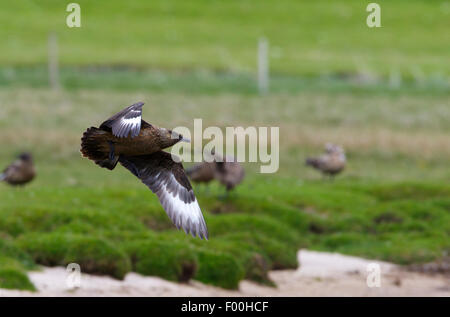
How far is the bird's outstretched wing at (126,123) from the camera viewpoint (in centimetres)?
874

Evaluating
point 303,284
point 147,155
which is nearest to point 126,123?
point 147,155

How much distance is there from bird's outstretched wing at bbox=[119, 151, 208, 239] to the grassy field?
307 cm

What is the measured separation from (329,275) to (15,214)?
16.9 feet

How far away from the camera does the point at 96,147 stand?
923 centimetres

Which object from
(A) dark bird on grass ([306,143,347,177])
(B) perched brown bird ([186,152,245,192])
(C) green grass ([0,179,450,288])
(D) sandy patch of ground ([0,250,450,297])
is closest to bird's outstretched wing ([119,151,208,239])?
(D) sandy patch of ground ([0,250,450,297])

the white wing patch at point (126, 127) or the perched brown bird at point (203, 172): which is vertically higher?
the white wing patch at point (126, 127)

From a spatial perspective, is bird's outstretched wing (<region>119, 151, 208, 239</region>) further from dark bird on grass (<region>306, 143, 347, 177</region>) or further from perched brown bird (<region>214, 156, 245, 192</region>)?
dark bird on grass (<region>306, 143, 347, 177</region>)

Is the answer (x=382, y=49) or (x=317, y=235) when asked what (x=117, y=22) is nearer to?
(x=382, y=49)

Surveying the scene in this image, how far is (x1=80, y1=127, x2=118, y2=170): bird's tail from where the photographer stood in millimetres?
9109

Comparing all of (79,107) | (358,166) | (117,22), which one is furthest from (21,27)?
(358,166)

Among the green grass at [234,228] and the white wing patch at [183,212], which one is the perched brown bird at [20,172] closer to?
the green grass at [234,228]

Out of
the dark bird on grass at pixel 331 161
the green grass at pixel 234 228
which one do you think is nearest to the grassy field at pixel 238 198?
the green grass at pixel 234 228

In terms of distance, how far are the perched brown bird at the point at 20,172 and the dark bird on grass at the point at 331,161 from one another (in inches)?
255

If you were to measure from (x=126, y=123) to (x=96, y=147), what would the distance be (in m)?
0.52
